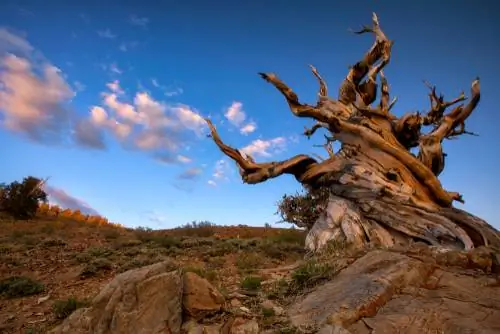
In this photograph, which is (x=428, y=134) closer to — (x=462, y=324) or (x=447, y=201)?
(x=447, y=201)

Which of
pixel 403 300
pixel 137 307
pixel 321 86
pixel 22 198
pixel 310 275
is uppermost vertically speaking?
pixel 321 86

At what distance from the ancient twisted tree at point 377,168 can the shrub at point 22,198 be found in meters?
20.5

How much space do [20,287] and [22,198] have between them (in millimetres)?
21107

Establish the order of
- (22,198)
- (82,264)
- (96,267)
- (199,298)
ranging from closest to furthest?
(199,298), (96,267), (82,264), (22,198)

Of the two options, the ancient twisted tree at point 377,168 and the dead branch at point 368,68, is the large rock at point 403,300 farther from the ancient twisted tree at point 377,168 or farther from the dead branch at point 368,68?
the dead branch at point 368,68

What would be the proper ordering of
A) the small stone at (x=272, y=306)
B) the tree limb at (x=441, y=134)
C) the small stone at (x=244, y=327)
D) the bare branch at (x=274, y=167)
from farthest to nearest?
1. the bare branch at (x=274, y=167)
2. the tree limb at (x=441, y=134)
3. the small stone at (x=272, y=306)
4. the small stone at (x=244, y=327)

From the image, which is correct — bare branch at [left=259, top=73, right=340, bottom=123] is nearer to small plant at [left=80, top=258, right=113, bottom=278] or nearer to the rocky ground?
the rocky ground

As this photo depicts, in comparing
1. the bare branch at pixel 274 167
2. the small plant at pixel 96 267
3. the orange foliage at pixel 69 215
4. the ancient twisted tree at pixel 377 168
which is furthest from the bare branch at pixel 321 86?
the orange foliage at pixel 69 215

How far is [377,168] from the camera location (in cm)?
1107

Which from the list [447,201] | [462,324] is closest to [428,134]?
[447,201]

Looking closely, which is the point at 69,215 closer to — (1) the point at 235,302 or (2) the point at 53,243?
(2) the point at 53,243

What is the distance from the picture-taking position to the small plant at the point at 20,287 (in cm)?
878

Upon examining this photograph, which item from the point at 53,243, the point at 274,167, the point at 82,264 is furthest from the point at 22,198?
the point at 274,167

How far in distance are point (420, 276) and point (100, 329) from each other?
4605mm
